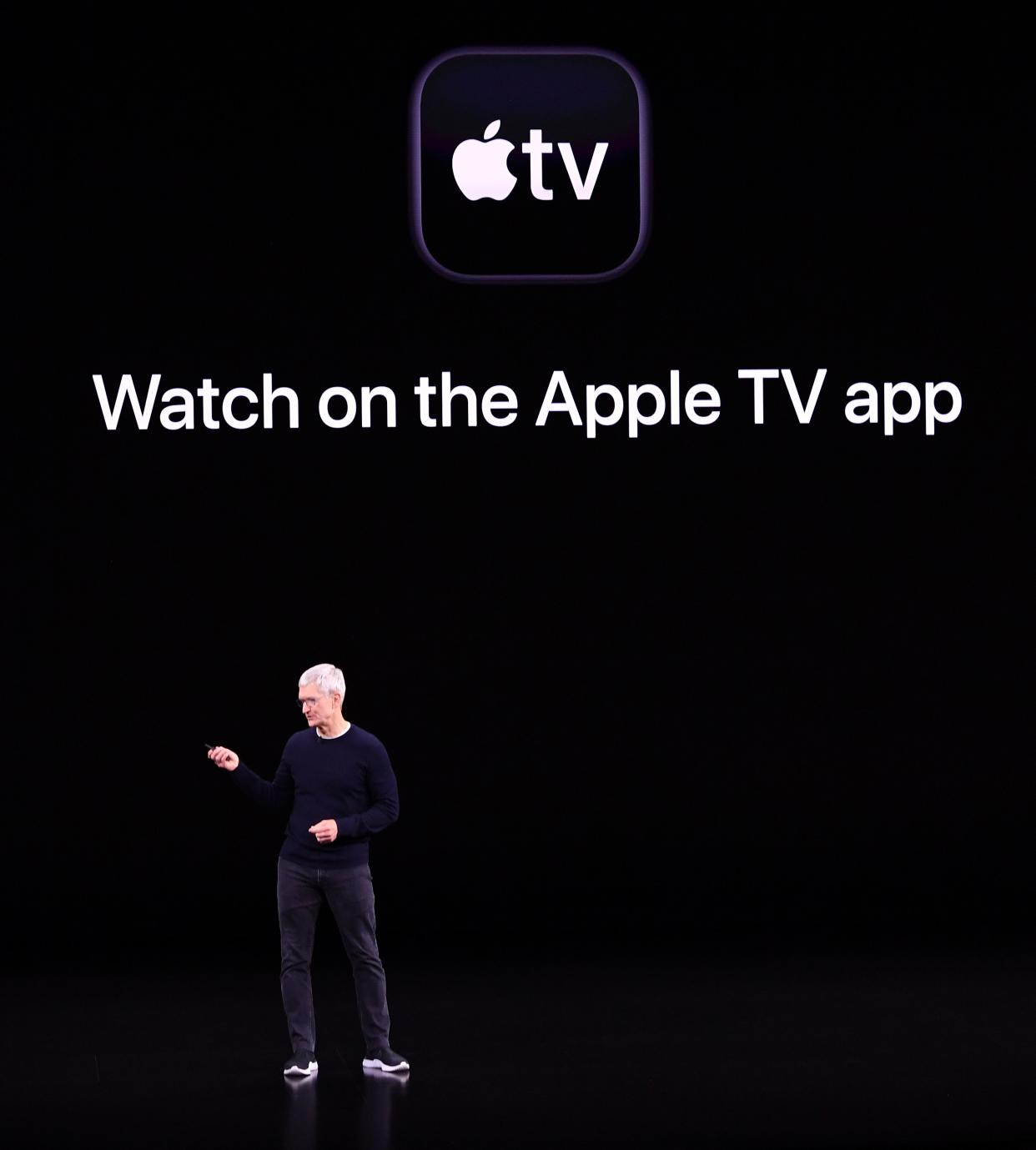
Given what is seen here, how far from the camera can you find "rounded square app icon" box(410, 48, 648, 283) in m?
7.80

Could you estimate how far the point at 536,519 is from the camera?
7871 millimetres

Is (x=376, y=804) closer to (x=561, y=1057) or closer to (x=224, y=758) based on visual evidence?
(x=224, y=758)

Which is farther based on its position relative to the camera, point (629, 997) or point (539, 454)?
point (539, 454)

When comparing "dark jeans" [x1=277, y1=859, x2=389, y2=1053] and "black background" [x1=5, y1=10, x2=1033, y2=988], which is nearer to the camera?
"dark jeans" [x1=277, y1=859, x2=389, y2=1053]

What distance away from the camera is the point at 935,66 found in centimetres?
793

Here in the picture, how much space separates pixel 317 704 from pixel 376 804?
381 mm

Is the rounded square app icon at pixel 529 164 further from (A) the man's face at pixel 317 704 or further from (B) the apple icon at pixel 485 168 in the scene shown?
(A) the man's face at pixel 317 704

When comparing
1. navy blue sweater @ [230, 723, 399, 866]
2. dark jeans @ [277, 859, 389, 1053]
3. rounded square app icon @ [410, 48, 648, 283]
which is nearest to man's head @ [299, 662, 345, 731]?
navy blue sweater @ [230, 723, 399, 866]

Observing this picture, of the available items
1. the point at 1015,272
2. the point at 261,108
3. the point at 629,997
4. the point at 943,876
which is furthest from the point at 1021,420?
the point at 261,108

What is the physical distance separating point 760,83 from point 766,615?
2341mm

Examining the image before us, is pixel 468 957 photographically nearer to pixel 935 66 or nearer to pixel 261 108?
pixel 261 108

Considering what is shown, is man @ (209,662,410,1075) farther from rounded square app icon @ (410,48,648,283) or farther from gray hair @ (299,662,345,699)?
rounded square app icon @ (410,48,648,283)

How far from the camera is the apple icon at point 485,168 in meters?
7.82

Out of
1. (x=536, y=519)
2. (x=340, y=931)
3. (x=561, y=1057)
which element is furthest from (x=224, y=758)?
(x=536, y=519)
